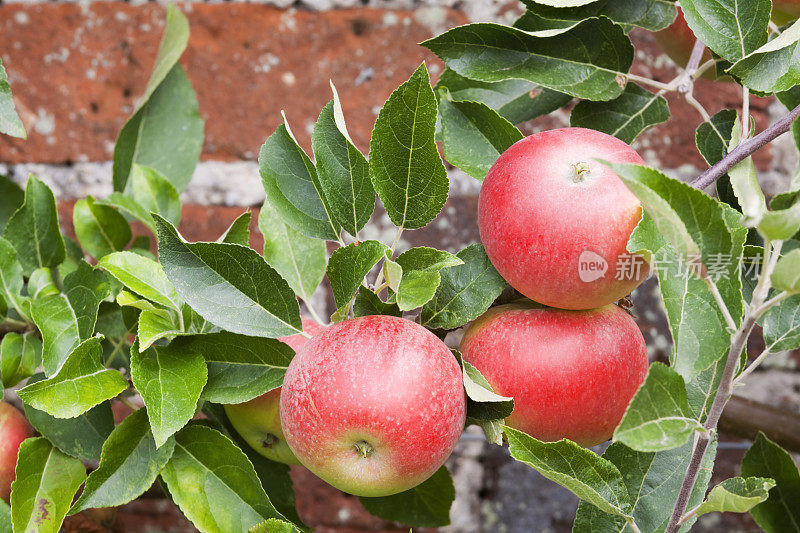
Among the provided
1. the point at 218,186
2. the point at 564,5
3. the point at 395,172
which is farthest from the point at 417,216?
the point at 218,186

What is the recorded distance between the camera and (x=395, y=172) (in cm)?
43

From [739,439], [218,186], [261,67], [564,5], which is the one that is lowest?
[739,439]

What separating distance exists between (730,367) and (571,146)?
138mm

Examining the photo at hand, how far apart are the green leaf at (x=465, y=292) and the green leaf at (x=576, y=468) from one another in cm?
9

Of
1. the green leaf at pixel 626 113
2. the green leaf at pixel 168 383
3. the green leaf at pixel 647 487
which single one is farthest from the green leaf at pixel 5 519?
the green leaf at pixel 626 113

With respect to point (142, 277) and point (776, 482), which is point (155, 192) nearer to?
point (142, 277)

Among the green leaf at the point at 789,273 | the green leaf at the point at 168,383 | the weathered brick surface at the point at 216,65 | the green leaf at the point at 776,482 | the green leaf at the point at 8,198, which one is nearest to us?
the green leaf at the point at 789,273

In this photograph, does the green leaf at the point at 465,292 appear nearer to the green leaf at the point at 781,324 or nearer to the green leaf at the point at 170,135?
the green leaf at the point at 781,324

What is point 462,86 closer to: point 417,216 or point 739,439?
point 417,216

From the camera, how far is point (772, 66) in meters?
0.44

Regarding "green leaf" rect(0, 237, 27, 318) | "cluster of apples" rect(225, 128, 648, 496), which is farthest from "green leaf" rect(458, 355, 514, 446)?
"green leaf" rect(0, 237, 27, 318)

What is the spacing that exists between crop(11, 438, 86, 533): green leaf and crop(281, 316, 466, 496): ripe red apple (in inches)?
6.4

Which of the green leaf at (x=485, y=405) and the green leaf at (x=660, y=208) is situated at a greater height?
the green leaf at (x=660, y=208)

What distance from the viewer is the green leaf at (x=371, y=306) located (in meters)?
0.43
